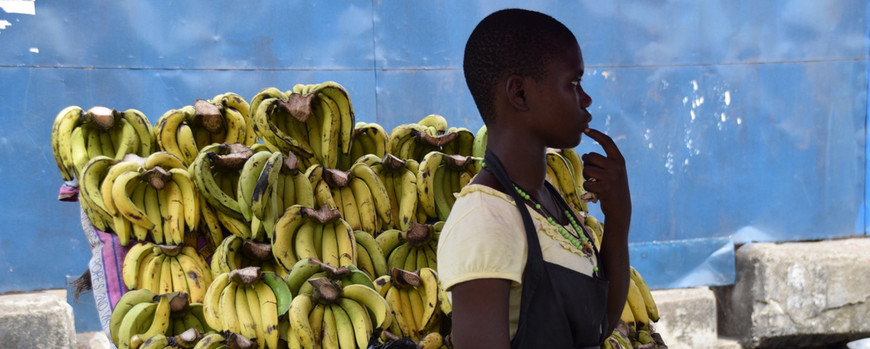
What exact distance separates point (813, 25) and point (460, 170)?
3889 millimetres

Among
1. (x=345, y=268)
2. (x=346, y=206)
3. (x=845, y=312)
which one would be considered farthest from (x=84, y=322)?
(x=845, y=312)

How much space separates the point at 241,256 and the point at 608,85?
136 inches

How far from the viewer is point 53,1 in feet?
15.0

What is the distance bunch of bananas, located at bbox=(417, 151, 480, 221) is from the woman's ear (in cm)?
132

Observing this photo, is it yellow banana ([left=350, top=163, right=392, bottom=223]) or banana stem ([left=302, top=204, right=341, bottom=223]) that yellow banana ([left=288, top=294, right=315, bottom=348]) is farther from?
yellow banana ([left=350, top=163, right=392, bottom=223])

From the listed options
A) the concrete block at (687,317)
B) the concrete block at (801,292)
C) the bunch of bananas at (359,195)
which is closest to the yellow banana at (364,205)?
the bunch of bananas at (359,195)

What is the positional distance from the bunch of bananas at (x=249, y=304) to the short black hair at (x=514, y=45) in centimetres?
108

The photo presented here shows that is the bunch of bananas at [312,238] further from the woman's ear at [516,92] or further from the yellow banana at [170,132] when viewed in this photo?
the woman's ear at [516,92]

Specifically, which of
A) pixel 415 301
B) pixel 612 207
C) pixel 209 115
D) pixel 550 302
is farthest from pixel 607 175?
pixel 209 115

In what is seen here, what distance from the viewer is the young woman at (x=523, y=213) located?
4.55 ft

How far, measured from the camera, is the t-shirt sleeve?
4.52ft

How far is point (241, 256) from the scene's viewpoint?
2.67 m

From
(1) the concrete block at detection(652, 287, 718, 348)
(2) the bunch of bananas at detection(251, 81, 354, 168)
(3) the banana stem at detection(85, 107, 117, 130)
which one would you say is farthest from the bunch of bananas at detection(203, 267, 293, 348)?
(1) the concrete block at detection(652, 287, 718, 348)

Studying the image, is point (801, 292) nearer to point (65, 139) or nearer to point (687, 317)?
point (687, 317)
